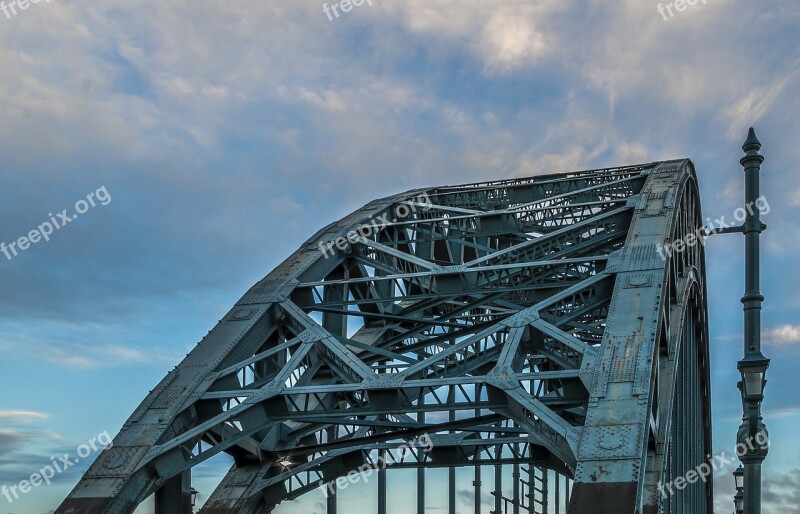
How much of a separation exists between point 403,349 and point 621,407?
7410 mm

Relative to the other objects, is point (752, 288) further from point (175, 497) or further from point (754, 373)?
point (175, 497)

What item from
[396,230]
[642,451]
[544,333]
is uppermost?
[396,230]

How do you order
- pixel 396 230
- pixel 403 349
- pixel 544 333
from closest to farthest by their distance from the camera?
1. pixel 544 333
2. pixel 403 349
3. pixel 396 230

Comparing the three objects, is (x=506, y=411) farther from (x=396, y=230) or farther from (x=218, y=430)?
(x=396, y=230)

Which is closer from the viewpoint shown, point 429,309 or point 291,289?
point 291,289

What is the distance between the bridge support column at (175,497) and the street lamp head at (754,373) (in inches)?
399

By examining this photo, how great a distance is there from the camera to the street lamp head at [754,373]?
48.9 feet

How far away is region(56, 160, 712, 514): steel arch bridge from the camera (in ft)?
56.9

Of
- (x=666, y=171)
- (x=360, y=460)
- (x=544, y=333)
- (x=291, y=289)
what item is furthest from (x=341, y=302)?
(x=666, y=171)

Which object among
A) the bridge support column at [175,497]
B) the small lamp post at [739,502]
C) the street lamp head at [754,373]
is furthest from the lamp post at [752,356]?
the bridge support column at [175,497]

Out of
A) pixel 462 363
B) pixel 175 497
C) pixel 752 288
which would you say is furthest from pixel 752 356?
pixel 175 497

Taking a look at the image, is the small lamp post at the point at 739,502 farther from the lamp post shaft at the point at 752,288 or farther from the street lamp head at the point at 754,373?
the street lamp head at the point at 754,373

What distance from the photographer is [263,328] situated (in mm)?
22156

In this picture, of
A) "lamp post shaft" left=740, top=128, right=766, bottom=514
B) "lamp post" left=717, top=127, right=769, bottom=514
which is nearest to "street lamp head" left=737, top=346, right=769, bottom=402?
"lamp post" left=717, top=127, right=769, bottom=514
